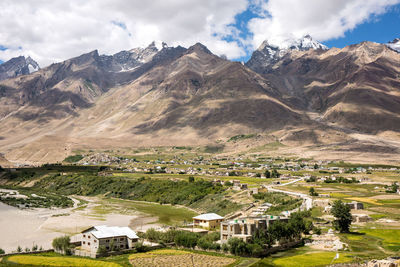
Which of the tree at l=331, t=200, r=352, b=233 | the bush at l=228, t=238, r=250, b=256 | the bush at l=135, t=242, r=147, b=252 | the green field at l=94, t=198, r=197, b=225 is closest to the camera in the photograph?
the bush at l=228, t=238, r=250, b=256

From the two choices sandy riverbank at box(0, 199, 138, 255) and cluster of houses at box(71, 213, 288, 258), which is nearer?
cluster of houses at box(71, 213, 288, 258)

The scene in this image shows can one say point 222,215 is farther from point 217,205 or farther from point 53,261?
point 53,261

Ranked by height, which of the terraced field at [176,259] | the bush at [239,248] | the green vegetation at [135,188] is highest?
the green vegetation at [135,188]

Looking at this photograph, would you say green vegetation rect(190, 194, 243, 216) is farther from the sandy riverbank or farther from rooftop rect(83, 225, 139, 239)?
rooftop rect(83, 225, 139, 239)

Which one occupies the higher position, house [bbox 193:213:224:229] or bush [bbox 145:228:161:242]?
house [bbox 193:213:224:229]

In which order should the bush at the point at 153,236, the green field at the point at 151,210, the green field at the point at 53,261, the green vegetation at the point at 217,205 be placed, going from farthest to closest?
Result: the green vegetation at the point at 217,205
the green field at the point at 151,210
the bush at the point at 153,236
the green field at the point at 53,261

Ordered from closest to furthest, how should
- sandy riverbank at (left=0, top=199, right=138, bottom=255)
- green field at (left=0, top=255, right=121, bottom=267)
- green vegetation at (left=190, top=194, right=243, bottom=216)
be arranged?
1. green field at (left=0, top=255, right=121, bottom=267)
2. sandy riverbank at (left=0, top=199, right=138, bottom=255)
3. green vegetation at (left=190, top=194, right=243, bottom=216)

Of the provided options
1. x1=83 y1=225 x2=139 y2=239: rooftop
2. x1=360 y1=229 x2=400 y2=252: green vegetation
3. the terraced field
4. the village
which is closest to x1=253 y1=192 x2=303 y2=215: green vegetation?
the village

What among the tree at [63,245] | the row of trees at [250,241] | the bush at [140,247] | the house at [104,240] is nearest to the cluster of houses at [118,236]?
the house at [104,240]

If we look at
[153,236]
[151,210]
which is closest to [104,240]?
[153,236]

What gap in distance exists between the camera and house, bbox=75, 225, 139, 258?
180 feet

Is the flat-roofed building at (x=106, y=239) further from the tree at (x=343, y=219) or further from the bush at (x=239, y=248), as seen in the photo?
the tree at (x=343, y=219)

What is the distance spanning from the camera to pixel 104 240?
55.2m

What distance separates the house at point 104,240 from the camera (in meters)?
54.7
